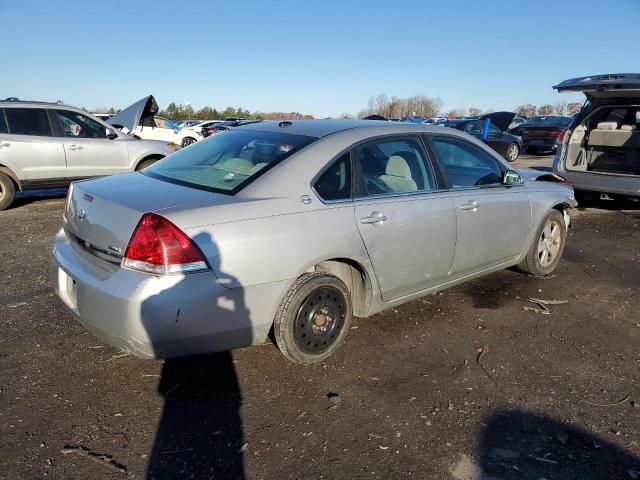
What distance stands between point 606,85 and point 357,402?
6.48m

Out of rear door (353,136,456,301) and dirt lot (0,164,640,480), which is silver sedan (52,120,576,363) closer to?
rear door (353,136,456,301)

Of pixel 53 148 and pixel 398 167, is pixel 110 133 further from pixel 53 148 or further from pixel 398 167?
pixel 398 167

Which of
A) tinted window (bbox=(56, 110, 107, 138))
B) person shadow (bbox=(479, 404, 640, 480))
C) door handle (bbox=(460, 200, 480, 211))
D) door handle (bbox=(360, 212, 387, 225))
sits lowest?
person shadow (bbox=(479, 404, 640, 480))

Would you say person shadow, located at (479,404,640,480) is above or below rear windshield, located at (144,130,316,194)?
below

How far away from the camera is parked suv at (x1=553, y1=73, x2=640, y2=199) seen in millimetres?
8164

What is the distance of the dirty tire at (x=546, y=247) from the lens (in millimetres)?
4969

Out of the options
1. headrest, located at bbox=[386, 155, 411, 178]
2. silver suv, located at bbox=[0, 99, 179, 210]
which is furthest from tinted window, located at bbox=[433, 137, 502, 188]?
silver suv, located at bbox=[0, 99, 179, 210]

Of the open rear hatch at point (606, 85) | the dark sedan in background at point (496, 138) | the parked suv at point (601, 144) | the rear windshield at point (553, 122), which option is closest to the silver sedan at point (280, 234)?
the open rear hatch at point (606, 85)

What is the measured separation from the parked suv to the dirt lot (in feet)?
Result: 14.8

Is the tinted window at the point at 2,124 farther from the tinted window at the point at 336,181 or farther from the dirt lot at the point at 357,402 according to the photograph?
the tinted window at the point at 336,181

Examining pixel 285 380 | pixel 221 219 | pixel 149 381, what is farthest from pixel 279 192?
pixel 149 381

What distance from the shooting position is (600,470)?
243 cm

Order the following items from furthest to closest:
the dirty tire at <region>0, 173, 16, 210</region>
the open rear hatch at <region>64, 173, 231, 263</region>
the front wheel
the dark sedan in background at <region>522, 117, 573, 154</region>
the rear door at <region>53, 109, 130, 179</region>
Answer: the dark sedan in background at <region>522, 117, 573, 154</region>
the front wheel
the rear door at <region>53, 109, 130, 179</region>
the dirty tire at <region>0, 173, 16, 210</region>
the open rear hatch at <region>64, 173, 231, 263</region>

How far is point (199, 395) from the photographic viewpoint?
118 inches
